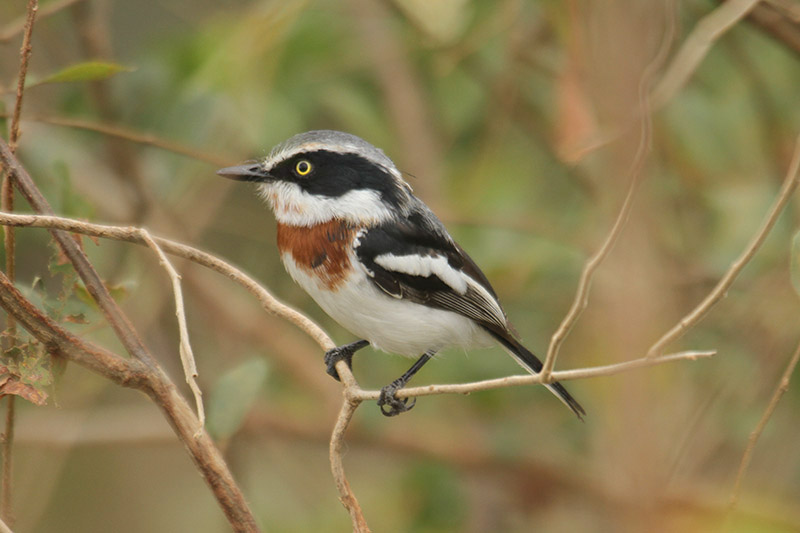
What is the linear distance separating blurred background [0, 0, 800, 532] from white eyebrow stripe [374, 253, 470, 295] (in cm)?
70

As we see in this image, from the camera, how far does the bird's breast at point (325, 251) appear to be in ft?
9.71

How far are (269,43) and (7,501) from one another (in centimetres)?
203

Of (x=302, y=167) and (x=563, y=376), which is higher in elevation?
(x=302, y=167)

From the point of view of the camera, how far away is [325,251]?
297cm

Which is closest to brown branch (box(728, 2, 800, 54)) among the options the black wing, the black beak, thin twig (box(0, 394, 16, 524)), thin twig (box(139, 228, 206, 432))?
the black wing

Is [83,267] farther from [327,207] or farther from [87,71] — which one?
[327,207]

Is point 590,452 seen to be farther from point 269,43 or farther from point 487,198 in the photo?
point 269,43

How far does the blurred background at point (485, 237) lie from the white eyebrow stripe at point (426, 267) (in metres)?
0.70

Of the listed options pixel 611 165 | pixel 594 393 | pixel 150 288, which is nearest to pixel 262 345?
pixel 150 288

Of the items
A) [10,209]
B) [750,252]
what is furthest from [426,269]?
[750,252]

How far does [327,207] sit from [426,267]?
37 centimetres

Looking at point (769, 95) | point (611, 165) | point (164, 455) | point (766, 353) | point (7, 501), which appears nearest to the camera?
point (7, 501)

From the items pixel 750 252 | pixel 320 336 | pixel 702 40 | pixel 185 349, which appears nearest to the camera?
pixel 750 252

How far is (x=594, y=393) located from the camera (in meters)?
4.47
